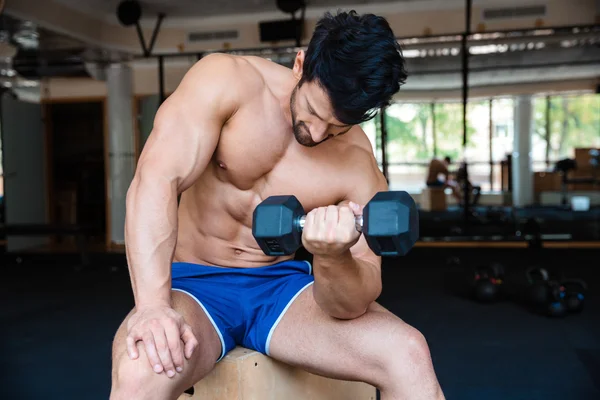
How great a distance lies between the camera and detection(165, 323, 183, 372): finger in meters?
1.05

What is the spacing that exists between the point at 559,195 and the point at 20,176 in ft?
21.8

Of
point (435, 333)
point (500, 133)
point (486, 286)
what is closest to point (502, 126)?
point (500, 133)

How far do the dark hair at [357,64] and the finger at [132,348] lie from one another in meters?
0.58

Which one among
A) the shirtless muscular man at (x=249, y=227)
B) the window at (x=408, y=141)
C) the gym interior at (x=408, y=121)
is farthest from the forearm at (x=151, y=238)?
the window at (x=408, y=141)

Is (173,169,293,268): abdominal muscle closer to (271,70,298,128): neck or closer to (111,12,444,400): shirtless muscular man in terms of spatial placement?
(111,12,444,400): shirtless muscular man

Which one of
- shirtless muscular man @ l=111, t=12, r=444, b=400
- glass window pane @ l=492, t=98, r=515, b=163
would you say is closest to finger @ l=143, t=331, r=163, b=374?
shirtless muscular man @ l=111, t=12, r=444, b=400

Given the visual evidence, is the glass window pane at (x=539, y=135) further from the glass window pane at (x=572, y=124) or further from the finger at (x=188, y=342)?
the finger at (x=188, y=342)

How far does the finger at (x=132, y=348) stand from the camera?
41.7 inches

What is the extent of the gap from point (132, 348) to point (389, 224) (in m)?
0.51

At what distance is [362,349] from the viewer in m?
1.23

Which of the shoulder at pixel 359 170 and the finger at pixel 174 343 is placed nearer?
the finger at pixel 174 343

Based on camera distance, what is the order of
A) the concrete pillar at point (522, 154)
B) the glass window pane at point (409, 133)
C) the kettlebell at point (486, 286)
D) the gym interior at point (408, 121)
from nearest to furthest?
the kettlebell at point (486, 286), the gym interior at point (408, 121), the glass window pane at point (409, 133), the concrete pillar at point (522, 154)

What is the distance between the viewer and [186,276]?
1.45 m

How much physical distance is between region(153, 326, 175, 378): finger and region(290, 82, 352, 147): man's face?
20.6 inches
